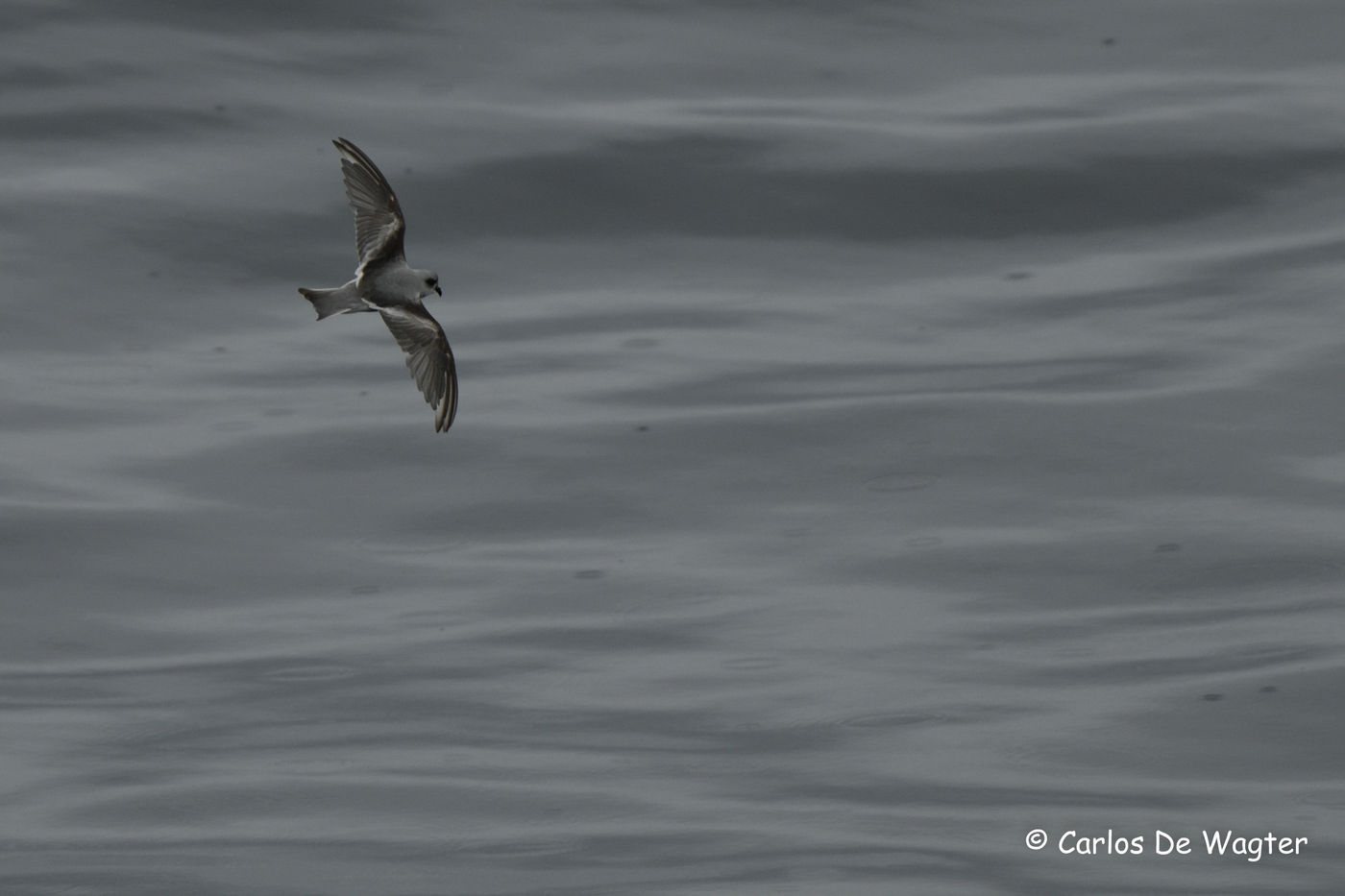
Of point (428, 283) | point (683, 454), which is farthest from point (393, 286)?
point (683, 454)

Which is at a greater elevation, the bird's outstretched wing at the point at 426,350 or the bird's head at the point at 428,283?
the bird's head at the point at 428,283

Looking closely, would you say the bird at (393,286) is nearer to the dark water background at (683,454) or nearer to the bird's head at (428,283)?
the bird's head at (428,283)

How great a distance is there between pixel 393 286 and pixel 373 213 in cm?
37

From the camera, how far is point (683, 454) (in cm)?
2080

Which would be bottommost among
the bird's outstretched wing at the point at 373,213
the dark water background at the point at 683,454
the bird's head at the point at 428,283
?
the bird's head at the point at 428,283

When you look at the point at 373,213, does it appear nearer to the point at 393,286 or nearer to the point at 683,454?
the point at 393,286

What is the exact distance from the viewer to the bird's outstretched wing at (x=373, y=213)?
384 inches

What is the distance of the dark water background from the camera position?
15234mm

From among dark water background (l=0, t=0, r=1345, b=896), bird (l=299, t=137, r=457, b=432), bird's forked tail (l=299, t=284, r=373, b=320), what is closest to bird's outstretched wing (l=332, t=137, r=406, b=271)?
bird (l=299, t=137, r=457, b=432)

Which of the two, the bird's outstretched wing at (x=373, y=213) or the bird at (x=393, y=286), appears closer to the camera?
the bird at (x=393, y=286)

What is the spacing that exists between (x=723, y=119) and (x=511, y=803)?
996cm

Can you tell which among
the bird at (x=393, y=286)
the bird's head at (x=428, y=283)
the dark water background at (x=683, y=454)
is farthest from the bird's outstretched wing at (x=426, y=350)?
the dark water background at (x=683, y=454)

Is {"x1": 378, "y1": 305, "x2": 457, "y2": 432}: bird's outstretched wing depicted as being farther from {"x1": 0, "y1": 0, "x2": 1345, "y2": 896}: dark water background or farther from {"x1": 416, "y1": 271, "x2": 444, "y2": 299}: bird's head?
{"x1": 0, "y1": 0, "x2": 1345, "y2": 896}: dark water background

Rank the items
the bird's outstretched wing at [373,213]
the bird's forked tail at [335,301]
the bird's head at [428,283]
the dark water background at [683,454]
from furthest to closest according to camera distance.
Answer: the dark water background at [683,454] < the bird's outstretched wing at [373,213] < the bird's head at [428,283] < the bird's forked tail at [335,301]
